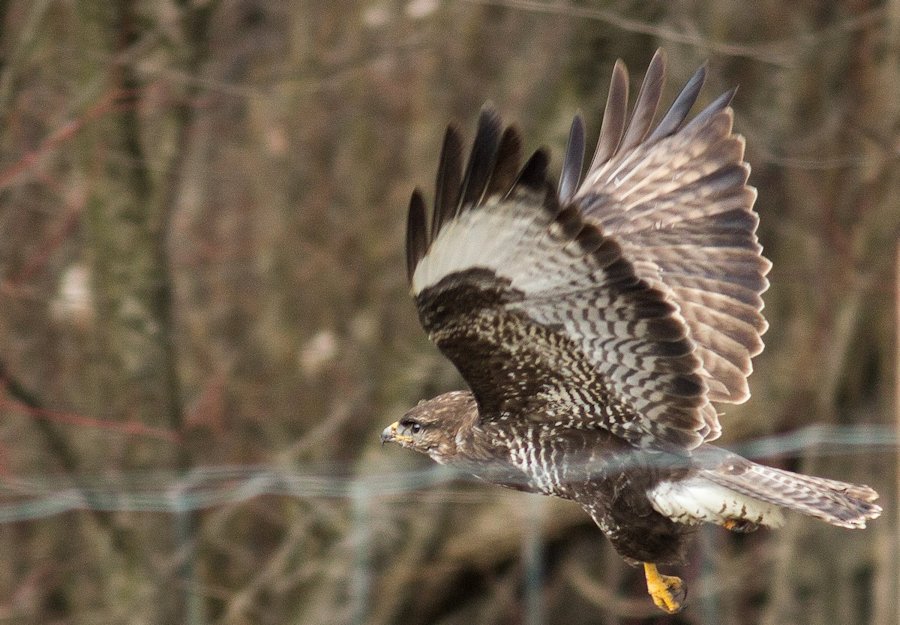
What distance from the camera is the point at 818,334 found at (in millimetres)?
6973

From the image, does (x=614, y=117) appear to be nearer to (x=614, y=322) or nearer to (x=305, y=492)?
(x=614, y=322)

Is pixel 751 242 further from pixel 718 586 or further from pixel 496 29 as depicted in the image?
pixel 718 586

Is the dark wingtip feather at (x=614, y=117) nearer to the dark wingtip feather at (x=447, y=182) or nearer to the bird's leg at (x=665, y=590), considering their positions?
the dark wingtip feather at (x=447, y=182)

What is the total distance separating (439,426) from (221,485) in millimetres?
2834

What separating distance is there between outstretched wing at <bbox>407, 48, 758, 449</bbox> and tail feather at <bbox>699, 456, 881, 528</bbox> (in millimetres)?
108

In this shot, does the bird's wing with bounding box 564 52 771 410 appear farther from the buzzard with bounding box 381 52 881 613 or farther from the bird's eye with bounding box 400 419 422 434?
the bird's eye with bounding box 400 419 422 434

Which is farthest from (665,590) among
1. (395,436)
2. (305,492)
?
(305,492)

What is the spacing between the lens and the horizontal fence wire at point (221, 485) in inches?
175

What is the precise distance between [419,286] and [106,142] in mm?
3141

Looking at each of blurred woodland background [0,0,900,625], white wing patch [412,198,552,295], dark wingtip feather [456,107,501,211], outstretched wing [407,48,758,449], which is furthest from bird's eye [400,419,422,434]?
blurred woodland background [0,0,900,625]

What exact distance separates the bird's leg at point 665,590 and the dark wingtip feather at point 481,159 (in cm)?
110

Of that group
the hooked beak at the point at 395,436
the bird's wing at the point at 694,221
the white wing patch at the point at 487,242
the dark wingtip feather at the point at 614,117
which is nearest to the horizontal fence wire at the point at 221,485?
the hooked beak at the point at 395,436

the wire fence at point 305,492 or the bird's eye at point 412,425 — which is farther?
the wire fence at point 305,492

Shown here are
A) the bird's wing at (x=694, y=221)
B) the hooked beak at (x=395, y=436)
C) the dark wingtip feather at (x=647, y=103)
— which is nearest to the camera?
the dark wingtip feather at (x=647, y=103)
